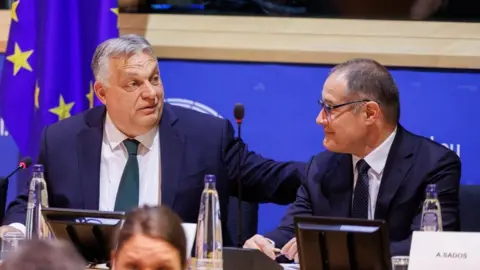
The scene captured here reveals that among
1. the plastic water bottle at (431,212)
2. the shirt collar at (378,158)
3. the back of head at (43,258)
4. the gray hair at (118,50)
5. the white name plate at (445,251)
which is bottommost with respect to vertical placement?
the white name plate at (445,251)

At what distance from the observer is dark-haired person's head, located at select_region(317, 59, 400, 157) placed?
4441 mm

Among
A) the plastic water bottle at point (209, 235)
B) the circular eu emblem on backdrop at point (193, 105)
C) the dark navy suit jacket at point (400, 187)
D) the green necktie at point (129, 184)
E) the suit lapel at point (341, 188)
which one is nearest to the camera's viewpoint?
the plastic water bottle at point (209, 235)

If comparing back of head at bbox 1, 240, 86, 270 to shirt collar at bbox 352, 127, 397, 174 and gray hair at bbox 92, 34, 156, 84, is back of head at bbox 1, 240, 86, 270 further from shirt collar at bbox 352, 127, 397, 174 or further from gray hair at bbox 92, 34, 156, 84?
gray hair at bbox 92, 34, 156, 84

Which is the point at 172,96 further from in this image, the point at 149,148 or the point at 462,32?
the point at 462,32

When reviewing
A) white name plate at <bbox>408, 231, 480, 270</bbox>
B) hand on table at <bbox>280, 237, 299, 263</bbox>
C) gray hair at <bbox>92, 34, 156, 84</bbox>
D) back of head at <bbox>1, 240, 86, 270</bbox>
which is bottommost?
hand on table at <bbox>280, 237, 299, 263</bbox>

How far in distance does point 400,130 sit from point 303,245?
4.19 feet

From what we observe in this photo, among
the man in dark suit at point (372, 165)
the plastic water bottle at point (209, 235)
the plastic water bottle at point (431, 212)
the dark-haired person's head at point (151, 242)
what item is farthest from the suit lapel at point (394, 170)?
the dark-haired person's head at point (151, 242)

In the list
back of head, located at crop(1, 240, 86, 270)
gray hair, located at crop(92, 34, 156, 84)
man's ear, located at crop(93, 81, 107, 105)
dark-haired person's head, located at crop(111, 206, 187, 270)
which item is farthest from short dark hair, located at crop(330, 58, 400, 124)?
back of head, located at crop(1, 240, 86, 270)

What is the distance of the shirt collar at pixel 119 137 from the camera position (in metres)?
4.71

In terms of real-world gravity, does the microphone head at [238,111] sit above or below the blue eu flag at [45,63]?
below

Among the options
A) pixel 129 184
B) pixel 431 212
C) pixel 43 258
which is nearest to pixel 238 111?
pixel 129 184

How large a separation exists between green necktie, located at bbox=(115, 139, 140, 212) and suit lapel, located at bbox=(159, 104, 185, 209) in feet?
0.42

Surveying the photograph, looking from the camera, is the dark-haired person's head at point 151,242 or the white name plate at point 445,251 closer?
the dark-haired person's head at point 151,242

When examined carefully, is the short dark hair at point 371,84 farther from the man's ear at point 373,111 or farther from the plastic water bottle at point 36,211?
the plastic water bottle at point 36,211
